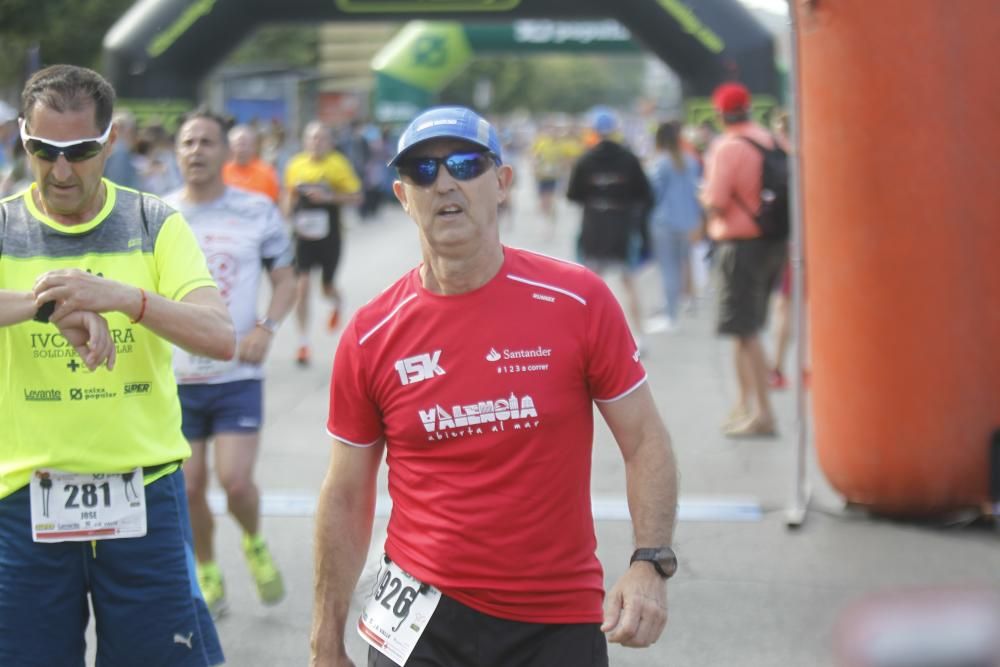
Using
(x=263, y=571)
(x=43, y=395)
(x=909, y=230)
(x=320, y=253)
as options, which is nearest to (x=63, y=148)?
(x=43, y=395)

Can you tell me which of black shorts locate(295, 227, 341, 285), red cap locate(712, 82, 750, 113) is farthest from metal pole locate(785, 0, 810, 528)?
black shorts locate(295, 227, 341, 285)

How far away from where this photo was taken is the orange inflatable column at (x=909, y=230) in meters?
6.46

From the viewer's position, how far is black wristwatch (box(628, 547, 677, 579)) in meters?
2.87

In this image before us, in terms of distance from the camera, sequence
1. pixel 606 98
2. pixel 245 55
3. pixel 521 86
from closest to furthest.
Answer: pixel 245 55 → pixel 521 86 → pixel 606 98

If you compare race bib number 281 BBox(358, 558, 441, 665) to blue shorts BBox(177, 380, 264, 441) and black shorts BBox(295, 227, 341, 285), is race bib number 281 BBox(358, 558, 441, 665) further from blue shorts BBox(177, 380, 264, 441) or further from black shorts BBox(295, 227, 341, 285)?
black shorts BBox(295, 227, 341, 285)

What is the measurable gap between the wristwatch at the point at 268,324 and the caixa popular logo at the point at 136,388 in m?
2.09

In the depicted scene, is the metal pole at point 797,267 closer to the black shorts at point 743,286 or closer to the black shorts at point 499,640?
the black shorts at point 743,286

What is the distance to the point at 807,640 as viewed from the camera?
5484 millimetres

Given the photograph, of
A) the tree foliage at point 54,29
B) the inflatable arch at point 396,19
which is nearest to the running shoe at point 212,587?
the tree foliage at point 54,29

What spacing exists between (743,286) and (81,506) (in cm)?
606

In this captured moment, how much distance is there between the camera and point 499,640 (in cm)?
296

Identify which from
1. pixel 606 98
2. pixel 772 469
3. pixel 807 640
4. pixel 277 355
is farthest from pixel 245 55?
pixel 606 98

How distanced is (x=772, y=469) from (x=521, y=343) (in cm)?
558

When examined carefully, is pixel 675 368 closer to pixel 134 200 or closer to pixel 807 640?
pixel 807 640
